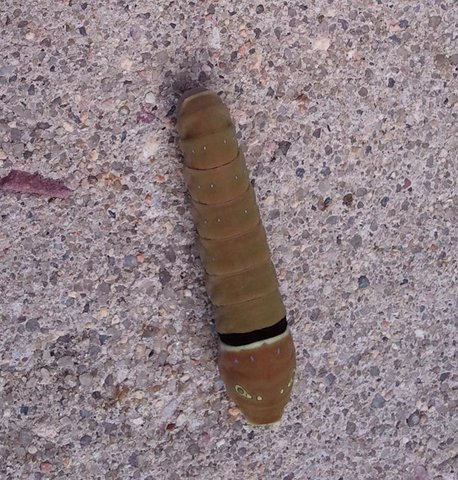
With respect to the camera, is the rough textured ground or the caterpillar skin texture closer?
the caterpillar skin texture

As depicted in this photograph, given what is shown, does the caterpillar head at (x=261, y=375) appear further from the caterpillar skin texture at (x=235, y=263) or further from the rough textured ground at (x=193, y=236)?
the rough textured ground at (x=193, y=236)

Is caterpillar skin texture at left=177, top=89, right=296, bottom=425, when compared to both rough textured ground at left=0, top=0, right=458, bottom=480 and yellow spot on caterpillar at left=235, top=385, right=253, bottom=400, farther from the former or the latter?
rough textured ground at left=0, top=0, right=458, bottom=480

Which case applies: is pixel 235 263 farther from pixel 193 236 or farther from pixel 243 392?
pixel 243 392

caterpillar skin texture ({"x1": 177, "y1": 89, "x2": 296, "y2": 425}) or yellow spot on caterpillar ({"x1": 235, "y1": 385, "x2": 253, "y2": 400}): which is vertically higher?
caterpillar skin texture ({"x1": 177, "y1": 89, "x2": 296, "y2": 425})

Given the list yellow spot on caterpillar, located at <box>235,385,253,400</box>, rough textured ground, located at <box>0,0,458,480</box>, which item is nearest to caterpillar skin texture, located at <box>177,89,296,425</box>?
yellow spot on caterpillar, located at <box>235,385,253,400</box>

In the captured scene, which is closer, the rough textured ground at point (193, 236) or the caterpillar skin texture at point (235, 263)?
the caterpillar skin texture at point (235, 263)

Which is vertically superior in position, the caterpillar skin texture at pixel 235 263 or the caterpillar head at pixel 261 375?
the caterpillar skin texture at pixel 235 263

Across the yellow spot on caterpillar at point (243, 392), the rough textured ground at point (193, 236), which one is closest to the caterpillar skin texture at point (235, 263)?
the yellow spot on caterpillar at point (243, 392)

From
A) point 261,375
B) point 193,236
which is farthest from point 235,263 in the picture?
point 261,375

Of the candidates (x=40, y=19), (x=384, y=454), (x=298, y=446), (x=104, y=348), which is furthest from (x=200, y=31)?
(x=384, y=454)
